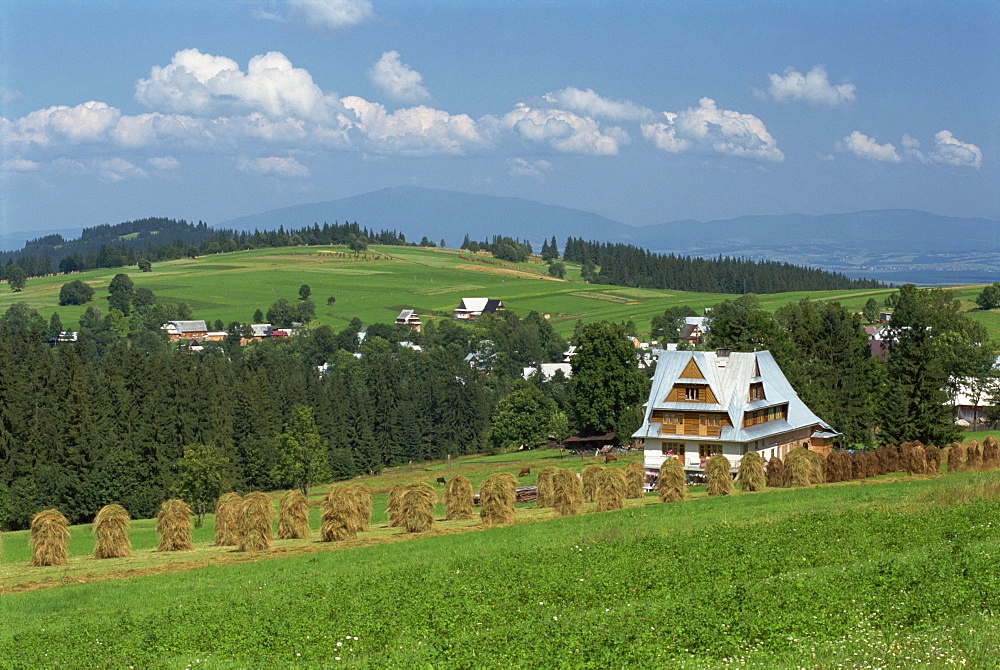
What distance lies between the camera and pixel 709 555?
2316cm

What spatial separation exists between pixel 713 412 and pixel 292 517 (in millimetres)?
33061

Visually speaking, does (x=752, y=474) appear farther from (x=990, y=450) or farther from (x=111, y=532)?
(x=111, y=532)

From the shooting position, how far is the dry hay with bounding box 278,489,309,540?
34938 mm

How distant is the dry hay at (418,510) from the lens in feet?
112

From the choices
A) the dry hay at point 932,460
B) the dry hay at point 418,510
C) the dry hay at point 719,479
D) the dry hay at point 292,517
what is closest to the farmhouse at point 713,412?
the dry hay at point 932,460

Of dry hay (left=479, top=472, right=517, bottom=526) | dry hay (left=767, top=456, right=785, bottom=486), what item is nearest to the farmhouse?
dry hay (left=767, top=456, right=785, bottom=486)

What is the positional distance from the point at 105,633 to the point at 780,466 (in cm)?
3027

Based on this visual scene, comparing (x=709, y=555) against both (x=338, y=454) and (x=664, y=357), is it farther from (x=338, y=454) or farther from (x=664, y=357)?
(x=338, y=454)

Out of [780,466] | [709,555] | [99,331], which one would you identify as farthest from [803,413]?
[99,331]

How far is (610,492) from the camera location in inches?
1455

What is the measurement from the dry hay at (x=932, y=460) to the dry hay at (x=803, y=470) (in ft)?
15.3

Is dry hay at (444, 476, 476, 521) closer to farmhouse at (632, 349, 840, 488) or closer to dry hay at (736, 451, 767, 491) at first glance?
dry hay at (736, 451, 767, 491)

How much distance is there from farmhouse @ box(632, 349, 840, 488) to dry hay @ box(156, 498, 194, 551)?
32001mm

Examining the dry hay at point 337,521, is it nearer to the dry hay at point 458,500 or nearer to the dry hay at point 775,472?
the dry hay at point 458,500
